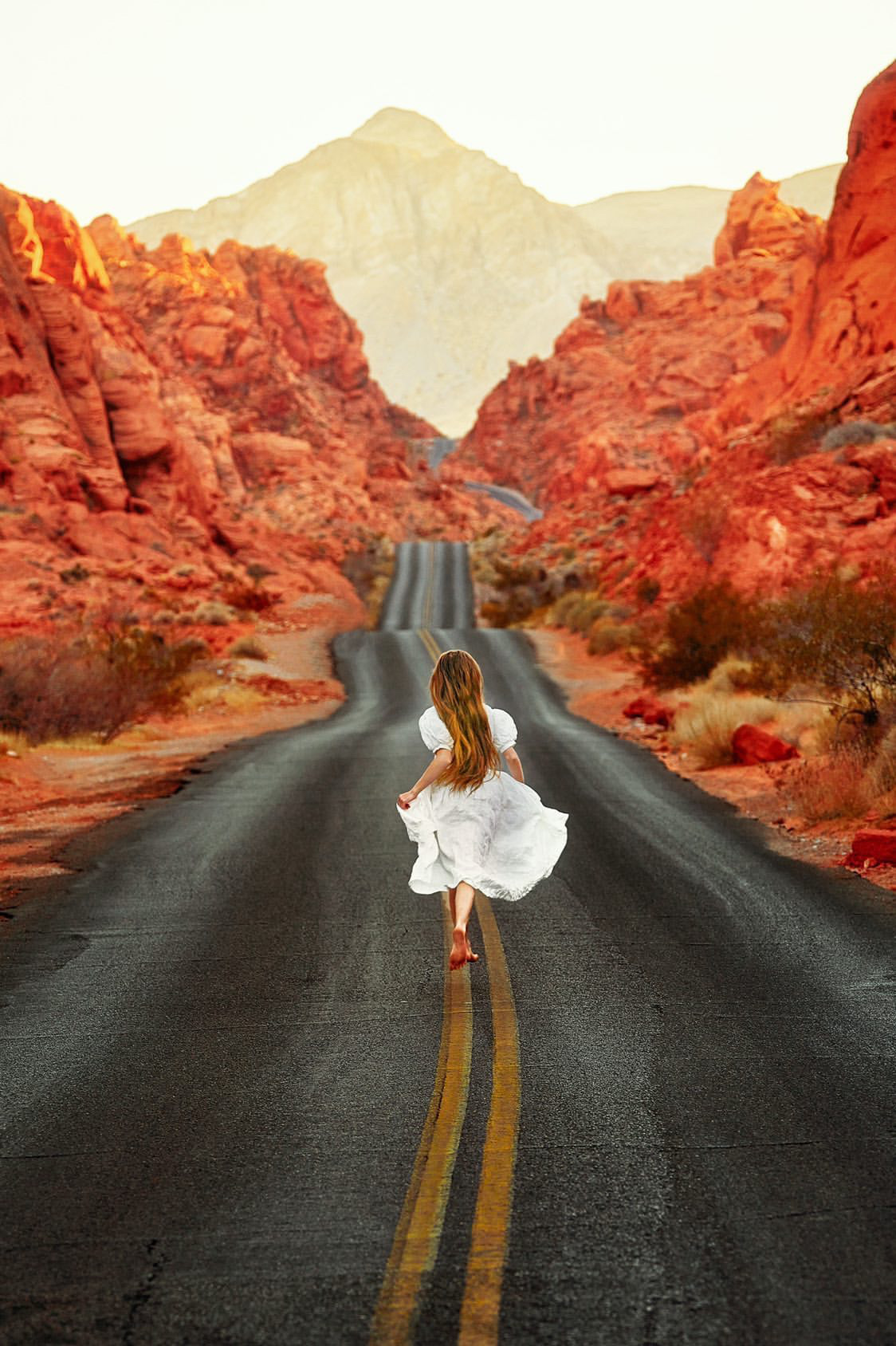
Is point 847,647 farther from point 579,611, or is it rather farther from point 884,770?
point 579,611

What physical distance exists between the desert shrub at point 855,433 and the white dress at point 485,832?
34.0 m

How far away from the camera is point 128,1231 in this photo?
165 inches

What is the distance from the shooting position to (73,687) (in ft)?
77.0

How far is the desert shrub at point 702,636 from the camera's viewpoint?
28562 mm

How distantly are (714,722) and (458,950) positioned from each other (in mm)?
12292

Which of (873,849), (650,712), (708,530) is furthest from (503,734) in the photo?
(708,530)

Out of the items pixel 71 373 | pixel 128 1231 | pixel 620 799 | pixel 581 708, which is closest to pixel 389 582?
pixel 71 373

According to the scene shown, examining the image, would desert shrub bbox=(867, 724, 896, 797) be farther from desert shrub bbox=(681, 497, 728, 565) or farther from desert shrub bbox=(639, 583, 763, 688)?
desert shrub bbox=(681, 497, 728, 565)

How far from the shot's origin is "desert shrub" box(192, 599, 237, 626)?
44594mm

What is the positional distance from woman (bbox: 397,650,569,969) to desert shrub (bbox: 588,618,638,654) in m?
33.4

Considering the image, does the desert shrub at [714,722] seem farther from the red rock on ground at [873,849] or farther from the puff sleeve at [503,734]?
the puff sleeve at [503,734]

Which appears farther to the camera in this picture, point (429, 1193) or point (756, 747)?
point (756, 747)

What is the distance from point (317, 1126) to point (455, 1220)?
1.09m

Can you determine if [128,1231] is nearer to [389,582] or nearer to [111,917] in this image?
[111,917]
